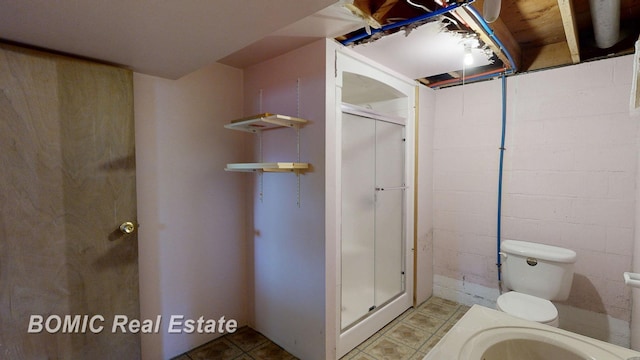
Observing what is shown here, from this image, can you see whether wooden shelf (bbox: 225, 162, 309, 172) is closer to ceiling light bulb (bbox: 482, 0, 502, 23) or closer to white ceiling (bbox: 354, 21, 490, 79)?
white ceiling (bbox: 354, 21, 490, 79)

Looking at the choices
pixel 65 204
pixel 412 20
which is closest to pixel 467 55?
pixel 412 20

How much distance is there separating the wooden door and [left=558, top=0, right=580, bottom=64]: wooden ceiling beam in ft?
7.89

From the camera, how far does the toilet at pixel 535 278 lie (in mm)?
1914

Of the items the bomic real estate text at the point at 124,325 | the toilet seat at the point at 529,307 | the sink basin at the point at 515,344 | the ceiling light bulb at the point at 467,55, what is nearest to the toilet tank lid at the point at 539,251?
the toilet seat at the point at 529,307

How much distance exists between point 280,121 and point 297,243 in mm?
840

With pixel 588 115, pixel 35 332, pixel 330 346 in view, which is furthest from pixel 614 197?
pixel 35 332

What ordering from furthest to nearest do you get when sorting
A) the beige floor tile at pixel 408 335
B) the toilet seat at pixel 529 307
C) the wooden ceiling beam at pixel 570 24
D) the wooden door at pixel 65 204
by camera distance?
the beige floor tile at pixel 408 335 < the toilet seat at pixel 529 307 < the wooden ceiling beam at pixel 570 24 < the wooden door at pixel 65 204

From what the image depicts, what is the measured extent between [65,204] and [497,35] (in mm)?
2748

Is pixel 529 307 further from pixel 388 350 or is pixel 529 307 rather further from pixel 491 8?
pixel 491 8

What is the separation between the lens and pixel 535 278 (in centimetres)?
209

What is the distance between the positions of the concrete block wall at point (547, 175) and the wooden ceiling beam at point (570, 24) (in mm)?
280

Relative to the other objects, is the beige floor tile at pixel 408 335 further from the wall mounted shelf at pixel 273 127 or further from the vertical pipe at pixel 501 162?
the wall mounted shelf at pixel 273 127

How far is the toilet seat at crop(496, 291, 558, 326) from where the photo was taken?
177 cm

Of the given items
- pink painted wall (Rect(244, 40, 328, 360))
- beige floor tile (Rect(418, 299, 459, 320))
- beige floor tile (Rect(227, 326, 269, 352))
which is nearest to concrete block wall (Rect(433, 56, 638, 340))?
beige floor tile (Rect(418, 299, 459, 320))
